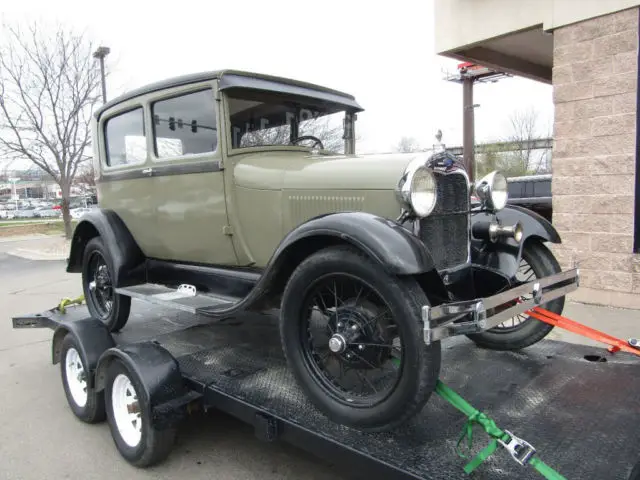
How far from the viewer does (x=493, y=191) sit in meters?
3.24

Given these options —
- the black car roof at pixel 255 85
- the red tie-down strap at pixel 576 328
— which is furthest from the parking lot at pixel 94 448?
the black car roof at pixel 255 85

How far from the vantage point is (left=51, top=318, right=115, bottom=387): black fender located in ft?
11.2

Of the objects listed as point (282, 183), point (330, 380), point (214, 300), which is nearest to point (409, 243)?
point (330, 380)

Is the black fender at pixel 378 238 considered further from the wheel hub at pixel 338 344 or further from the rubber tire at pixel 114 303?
the rubber tire at pixel 114 303

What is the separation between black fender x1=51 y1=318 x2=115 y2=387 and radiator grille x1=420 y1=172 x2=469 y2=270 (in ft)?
7.57

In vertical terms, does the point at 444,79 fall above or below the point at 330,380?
above

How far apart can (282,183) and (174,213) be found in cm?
108

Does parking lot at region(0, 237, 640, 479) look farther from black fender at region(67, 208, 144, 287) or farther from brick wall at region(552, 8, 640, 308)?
black fender at region(67, 208, 144, 287)

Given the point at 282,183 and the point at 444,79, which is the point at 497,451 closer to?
the point at 282,183

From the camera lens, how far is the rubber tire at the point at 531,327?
3.30 m

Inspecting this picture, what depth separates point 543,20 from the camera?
5922 mm

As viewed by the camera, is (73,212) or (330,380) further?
(73,212)

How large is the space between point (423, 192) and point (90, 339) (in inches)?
99.0

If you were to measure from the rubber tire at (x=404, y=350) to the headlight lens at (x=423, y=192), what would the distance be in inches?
17.0
